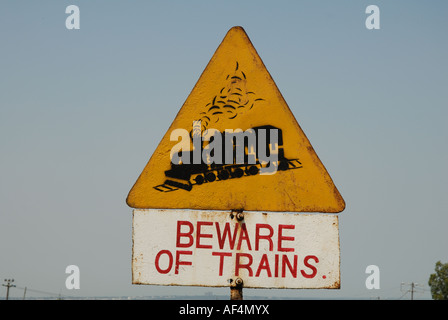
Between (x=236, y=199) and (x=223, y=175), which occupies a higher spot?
(x=223, y=175)

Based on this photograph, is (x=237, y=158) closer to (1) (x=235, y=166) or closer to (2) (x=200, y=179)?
(1) (x=235, y=166)

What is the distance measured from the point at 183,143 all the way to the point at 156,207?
32cm

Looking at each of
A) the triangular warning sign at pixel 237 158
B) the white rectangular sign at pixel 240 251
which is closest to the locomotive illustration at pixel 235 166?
the triangular warning sign at pixel 237 158

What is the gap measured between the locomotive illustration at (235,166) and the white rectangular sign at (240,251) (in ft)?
0.54

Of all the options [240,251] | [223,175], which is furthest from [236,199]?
[240,251]

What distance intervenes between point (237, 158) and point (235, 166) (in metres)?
0.04

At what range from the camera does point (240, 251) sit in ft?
9.04

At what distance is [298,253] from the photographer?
2.76m

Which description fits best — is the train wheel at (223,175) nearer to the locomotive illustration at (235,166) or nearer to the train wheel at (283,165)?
the locomotive illustration at (235,166)

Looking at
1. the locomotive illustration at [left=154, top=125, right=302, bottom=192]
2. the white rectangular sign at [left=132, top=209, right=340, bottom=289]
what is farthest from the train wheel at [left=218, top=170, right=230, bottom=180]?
the white rectangular sign at [left=132, top=209, right=340, bottom=289]
